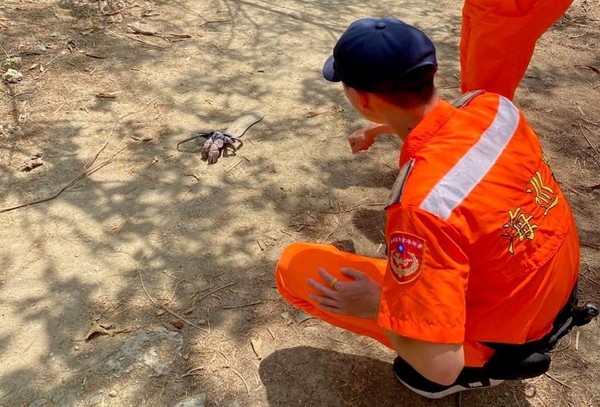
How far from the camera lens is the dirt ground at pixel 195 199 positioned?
2.27 meters

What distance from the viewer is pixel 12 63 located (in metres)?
4.17

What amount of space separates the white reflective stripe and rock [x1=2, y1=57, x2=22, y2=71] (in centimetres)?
382

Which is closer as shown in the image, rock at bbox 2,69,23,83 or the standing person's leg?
the standing person's leg

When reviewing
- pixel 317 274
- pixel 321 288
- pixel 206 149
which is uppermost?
pixel 321 288

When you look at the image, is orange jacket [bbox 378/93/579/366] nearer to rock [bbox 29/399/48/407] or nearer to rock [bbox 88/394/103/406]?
rock [bbox 88/394/103/406]

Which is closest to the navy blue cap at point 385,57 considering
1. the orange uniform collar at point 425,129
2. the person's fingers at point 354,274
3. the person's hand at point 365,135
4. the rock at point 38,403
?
the orange uniform collar at point 425,129

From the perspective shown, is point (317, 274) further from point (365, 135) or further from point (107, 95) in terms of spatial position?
point (107, 95)

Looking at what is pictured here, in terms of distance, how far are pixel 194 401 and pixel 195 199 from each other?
1.30 m

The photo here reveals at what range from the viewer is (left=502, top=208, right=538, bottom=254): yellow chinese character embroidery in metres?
1.50

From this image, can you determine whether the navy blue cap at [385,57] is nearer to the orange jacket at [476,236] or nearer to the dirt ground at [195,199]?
the orange jacket at [476,236]

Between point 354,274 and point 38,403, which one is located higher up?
point 354,274

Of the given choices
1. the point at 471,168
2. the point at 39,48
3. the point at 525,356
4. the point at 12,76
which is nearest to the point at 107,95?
the point at 12,76

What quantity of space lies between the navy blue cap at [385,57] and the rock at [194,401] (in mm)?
1372

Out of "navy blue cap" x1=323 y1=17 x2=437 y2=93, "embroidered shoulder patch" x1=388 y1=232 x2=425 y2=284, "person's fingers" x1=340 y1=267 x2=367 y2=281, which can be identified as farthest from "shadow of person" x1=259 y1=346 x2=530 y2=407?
"navy blue cap" x1=323 y1=17 x2=437 y2=93
